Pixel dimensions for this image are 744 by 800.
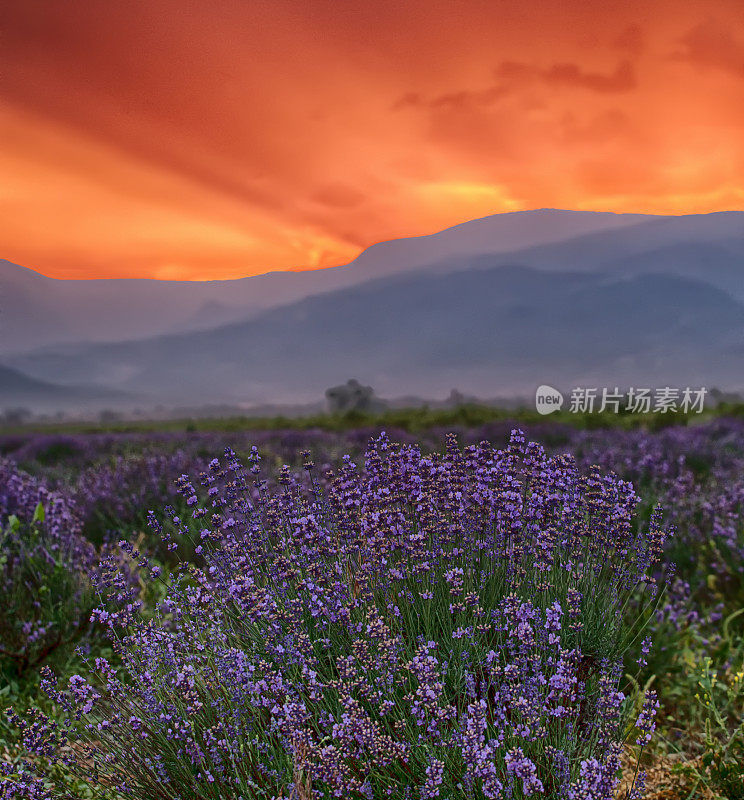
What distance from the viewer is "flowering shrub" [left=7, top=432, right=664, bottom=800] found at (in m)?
1.98

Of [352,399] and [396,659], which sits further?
[352,399]

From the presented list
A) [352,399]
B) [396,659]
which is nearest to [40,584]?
[396,659]

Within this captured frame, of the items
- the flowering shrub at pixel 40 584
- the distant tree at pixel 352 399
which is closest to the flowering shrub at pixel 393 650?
the flowering shrub at pixel 40 584

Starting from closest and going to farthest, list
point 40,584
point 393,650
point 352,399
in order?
point 393,650, point 40,584, point 352,399

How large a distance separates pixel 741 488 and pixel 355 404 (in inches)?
493

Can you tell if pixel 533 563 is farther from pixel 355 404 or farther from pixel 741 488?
pixel 355 404

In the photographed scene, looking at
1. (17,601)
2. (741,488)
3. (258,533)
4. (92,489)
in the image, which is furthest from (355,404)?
(258,533)

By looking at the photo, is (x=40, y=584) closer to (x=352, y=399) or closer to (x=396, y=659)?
(x=396, y=659)

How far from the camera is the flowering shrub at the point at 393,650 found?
198 cm

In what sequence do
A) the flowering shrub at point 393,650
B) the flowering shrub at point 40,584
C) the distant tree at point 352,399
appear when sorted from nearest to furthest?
1. the flowering shrub at point 393,650
2. the flowering shrub at point 40,584
3. the distant tree at point 352,399

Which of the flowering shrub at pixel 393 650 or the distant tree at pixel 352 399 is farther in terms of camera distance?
the distant tree at pixel 352 399

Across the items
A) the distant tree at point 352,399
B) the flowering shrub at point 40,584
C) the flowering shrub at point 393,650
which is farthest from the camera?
the distant tree at point 352,399

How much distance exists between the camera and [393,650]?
80.7 inches

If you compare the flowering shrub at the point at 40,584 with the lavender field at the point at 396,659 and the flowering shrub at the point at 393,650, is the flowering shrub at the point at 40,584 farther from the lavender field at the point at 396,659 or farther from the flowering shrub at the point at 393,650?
the flowering shrub at the point at 393,650
